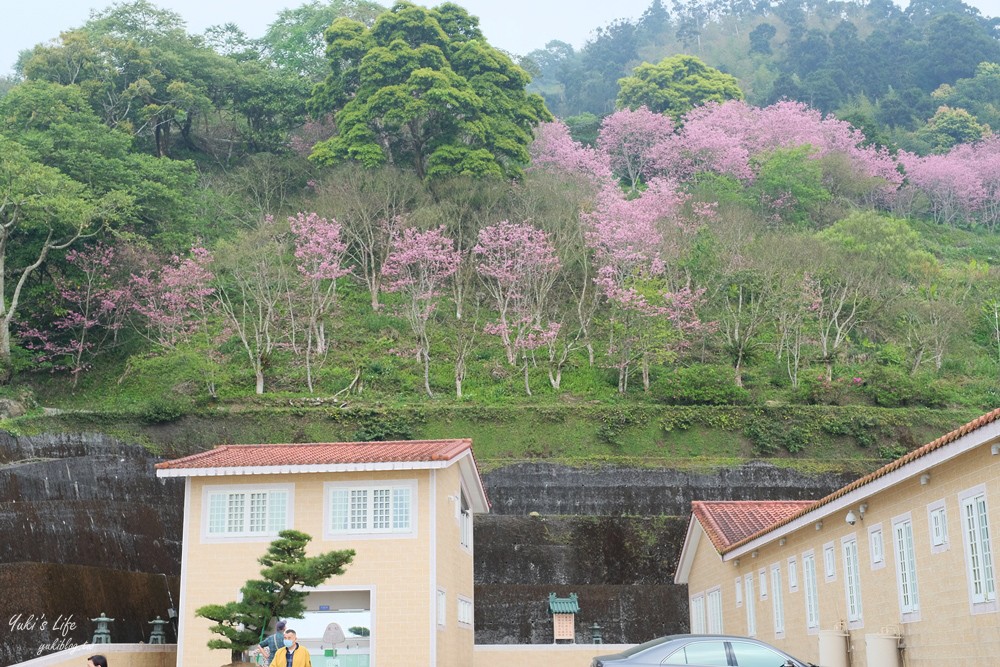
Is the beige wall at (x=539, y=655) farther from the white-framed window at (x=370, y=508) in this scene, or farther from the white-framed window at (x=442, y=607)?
the white-framed window at (x=370, y=508)

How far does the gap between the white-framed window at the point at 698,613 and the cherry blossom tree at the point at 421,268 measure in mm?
17930

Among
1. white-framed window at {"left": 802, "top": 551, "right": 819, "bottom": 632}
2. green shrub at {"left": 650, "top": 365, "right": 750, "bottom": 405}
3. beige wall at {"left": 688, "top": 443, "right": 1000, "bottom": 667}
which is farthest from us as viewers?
green shrub at {"left": 650, "top": 365, "right": 750, "bottom": 405}

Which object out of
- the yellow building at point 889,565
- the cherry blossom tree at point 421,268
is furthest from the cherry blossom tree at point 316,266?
the yellow building at point 889,565

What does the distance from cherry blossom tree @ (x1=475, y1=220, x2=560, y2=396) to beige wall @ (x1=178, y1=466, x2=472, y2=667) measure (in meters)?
22.8

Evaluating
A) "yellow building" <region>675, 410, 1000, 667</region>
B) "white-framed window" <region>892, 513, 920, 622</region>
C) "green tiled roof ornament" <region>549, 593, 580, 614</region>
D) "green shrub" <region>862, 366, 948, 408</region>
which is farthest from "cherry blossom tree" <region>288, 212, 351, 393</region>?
"white-framed window" <region>892, 513, 920, 622</region>

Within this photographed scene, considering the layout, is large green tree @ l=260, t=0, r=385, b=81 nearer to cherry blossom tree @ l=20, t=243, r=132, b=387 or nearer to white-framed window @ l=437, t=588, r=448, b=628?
A: cherry blossom tree @ l=20, t=243, r=132, b=387

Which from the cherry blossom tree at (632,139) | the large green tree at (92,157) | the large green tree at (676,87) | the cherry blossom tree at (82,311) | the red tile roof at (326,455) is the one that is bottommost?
the red tile roof at (326,455)

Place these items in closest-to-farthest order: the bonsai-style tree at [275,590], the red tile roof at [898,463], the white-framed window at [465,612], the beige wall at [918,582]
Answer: the red tile roof at [898,463]
the beige wall at [918,582]
the bonsai-style tree at [275,590]
the white-framed window at [465,612]

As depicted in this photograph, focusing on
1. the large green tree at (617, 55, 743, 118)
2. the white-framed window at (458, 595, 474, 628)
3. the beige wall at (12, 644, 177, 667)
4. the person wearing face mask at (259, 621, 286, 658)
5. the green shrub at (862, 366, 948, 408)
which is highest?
the large green tree at (617, 55, 743, 118)

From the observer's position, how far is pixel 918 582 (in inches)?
682

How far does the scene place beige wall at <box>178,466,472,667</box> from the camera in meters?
23.2

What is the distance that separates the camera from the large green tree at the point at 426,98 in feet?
185

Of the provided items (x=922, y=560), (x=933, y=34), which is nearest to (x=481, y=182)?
(x=922, y=560)

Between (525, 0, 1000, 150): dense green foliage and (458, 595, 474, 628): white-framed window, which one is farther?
(525, 0, 1000, 150): dense green foliage
